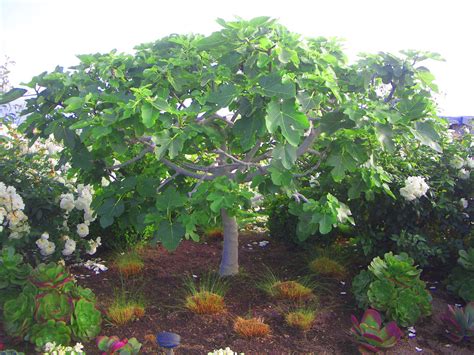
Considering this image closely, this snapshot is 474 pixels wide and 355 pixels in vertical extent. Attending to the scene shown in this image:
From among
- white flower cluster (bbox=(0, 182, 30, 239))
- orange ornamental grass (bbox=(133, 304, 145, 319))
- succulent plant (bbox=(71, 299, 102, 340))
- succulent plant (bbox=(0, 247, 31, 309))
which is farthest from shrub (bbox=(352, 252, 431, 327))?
white flower cluster (bbox=(0, 182, 30, 239))

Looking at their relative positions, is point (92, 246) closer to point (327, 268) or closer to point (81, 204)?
point (81, 204)

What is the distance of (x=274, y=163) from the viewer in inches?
110

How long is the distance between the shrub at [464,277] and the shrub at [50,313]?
239cm

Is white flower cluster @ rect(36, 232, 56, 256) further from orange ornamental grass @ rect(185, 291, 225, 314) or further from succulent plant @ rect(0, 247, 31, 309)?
orange ornamental grass @ rect(185, 291, 225, 314)

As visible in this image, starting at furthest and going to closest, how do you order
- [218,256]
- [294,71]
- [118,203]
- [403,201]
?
[218,256] < [403,201] < [118,203] < [294,71]

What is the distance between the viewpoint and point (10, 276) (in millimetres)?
2930

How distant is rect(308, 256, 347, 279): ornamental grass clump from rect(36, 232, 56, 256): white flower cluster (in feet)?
6.42

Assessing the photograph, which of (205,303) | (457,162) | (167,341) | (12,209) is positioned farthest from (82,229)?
(457,162)

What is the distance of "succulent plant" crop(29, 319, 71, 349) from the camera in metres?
2.65

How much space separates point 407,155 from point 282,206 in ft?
3.89

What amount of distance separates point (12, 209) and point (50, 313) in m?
0.99

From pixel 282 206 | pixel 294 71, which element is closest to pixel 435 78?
pixel 294 71

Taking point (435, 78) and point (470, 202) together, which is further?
point (470, 202)

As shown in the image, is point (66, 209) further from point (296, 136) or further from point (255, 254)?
point (296, 136)
